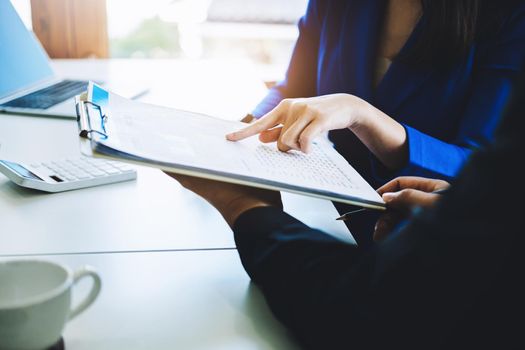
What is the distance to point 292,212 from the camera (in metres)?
0.78

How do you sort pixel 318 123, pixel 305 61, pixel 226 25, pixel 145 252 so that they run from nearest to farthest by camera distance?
pixel 145 252, pixel 318 123, pixel 305 61, pixel 226 25

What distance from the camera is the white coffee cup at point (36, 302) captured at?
370 mm

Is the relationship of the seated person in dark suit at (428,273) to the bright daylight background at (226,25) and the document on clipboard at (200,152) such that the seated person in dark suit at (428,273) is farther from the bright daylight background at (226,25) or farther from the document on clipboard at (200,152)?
the bright daylight background at (226,25)

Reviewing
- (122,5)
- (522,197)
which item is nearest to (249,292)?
(522,197)

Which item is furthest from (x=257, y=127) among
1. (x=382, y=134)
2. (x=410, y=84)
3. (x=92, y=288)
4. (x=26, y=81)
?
(x=26, y=81)

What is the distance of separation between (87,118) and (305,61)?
35.8 inches

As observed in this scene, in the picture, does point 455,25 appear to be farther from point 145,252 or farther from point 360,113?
point 145,252

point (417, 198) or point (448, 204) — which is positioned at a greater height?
point (448, 204)

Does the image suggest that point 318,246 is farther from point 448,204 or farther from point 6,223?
point 6,223

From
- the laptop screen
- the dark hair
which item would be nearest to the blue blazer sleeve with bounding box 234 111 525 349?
the dark hair

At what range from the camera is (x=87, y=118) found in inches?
22.2

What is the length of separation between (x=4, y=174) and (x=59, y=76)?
87cm

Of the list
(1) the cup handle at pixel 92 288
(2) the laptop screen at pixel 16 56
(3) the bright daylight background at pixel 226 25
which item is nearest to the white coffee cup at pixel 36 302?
(1) the cup handle at pixel 92 288

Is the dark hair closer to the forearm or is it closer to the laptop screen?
the forearm
